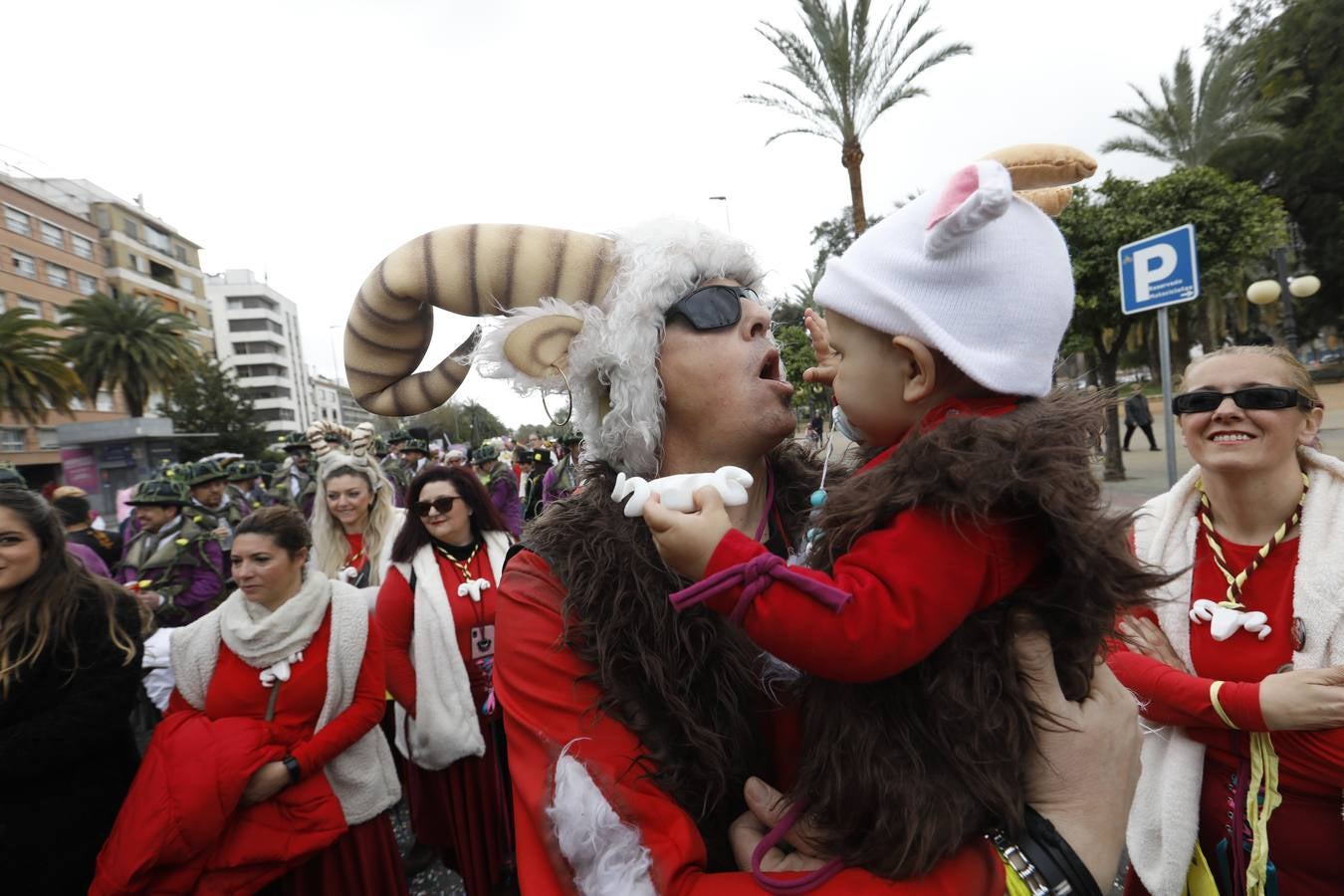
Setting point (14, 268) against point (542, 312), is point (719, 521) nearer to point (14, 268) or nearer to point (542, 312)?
point (542, 312)

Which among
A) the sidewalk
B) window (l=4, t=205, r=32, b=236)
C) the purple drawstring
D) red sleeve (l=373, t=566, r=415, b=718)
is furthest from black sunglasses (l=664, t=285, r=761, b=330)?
window (l=4, t=205, r=32, b=236)

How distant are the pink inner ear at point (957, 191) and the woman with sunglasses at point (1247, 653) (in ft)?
5.18

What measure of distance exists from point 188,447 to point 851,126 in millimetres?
37412

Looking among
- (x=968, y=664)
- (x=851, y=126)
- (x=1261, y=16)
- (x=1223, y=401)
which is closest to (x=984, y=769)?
(x=968, y=664)

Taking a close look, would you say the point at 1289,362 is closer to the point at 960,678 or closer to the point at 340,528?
the point at 960,678

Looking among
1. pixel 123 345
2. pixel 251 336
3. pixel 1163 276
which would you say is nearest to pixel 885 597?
pixel 1163 276

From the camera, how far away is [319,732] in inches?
122

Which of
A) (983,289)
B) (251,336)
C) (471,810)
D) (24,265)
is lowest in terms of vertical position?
(471,810)

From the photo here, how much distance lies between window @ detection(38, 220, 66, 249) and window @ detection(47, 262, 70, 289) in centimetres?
139

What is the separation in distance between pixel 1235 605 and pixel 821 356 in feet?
5.30

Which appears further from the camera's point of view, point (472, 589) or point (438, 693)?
point (472, 589)

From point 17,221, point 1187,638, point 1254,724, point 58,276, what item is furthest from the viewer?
point 58,276

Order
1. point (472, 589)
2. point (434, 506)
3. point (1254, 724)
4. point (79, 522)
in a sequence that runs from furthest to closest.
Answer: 1. point (79, 522)
2. point (434, 506)
3. point (472, 589)
4. point (1254, 724)

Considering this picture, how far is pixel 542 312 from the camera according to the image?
164 cm
